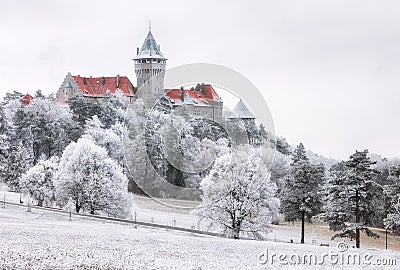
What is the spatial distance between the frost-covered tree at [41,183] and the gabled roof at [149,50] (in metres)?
72.3

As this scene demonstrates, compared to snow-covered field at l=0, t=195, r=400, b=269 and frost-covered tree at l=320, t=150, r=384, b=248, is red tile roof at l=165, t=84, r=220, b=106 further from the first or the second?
snow-covered field at l=0, t=195, r=400, b=269

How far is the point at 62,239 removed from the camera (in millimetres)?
32844

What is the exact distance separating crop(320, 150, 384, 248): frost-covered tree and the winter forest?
0.08 metres

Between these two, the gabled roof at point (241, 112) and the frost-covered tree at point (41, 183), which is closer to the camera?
the frost-covered tree at point (41, 183)

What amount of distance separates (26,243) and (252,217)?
30.7m

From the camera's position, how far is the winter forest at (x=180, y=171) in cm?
4950

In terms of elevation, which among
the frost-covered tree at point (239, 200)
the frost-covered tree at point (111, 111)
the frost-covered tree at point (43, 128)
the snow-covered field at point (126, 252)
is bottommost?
the snow-covered field at point (126, 252)

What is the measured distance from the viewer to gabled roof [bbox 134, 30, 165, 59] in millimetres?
150625

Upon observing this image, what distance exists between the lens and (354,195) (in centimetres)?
4716

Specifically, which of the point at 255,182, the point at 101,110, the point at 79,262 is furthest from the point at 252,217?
the point at 101,110

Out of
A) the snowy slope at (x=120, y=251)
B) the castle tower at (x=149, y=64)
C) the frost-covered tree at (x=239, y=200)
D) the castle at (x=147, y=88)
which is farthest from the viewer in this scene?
the castle tower at (x=149, y=64)

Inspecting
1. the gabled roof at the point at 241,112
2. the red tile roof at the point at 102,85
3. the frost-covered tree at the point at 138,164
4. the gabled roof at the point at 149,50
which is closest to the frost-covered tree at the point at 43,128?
the frost-covered tree at the point at 138,164

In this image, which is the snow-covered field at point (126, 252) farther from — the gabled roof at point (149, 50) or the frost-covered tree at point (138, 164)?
the gabled roof at point (149, 50)

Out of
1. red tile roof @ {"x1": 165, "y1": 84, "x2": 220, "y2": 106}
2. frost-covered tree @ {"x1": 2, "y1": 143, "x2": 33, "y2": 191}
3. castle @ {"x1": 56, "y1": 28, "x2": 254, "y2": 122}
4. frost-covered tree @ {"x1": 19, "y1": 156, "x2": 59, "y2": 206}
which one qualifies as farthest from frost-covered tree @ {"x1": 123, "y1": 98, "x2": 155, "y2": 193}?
castle @ {"x1": 56, "y1": 28, "x2": 254, "y2": 122}
